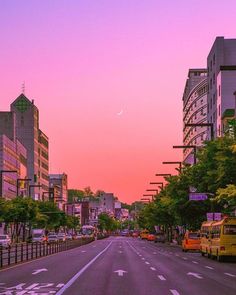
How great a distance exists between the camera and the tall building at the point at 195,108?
148625mm

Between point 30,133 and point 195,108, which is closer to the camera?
point 195,108

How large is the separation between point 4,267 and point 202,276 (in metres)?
10.4

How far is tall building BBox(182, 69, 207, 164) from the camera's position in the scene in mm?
148625

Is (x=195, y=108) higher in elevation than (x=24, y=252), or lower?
higher

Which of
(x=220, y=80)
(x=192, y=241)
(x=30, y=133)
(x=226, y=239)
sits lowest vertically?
(x=192, y=241)

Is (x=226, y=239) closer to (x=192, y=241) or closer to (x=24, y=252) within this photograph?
(x=24, y=252)

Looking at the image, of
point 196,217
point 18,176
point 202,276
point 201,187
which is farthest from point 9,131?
point 202,276

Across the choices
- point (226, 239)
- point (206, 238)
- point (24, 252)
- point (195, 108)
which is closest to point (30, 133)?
point (195, 108)

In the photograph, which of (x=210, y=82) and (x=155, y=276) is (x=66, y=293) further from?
(x=210, y=82)

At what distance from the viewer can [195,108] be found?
515ft

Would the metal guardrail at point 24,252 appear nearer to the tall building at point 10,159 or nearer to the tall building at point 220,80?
the tall building at point 220,80

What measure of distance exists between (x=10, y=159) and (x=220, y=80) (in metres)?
60.5

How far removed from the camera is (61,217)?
148750mm

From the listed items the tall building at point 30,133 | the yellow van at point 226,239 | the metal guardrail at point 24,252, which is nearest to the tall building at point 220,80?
the metal guardrail at point 24,252
